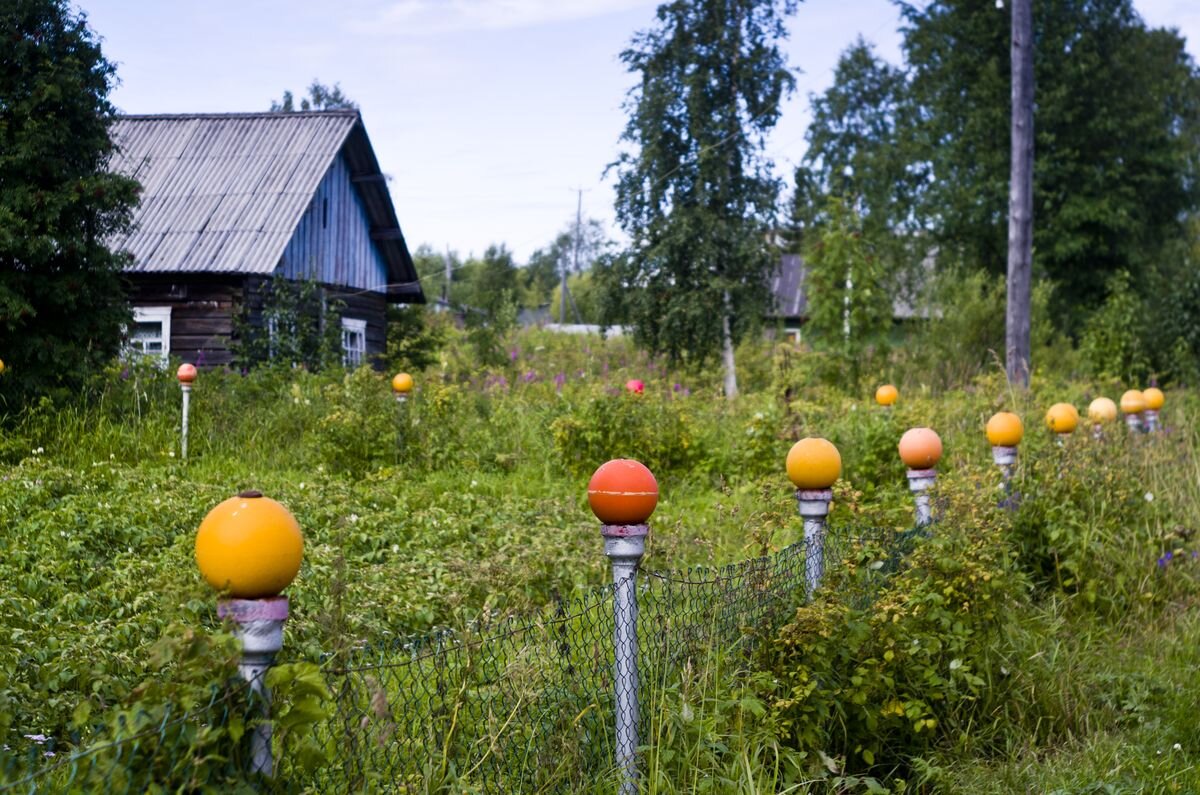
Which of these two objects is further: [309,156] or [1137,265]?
[1137,265]

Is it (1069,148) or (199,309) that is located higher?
(1069,148)

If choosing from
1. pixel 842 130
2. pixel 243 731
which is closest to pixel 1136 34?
pixel 842 130

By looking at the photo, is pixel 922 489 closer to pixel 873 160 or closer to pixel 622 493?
pixel 622 493

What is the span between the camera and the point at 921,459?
475 cm

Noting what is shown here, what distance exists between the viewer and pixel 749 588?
352 cm

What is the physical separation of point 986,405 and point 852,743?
6301mm

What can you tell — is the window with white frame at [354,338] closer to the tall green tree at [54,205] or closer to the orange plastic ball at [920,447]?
the tall green tree at [54,205]

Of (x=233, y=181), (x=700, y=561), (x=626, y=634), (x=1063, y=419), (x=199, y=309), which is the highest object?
(x=233, y=181)

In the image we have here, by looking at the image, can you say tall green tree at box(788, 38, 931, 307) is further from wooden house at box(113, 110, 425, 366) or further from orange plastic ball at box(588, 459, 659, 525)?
orange plastic ball at box(588, 459, 659, 525)

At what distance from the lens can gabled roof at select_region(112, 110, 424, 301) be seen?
14289 mm

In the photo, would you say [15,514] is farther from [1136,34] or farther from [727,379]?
[1136,34]

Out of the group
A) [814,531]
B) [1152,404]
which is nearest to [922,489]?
[814,531]

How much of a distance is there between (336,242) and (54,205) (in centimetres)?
706

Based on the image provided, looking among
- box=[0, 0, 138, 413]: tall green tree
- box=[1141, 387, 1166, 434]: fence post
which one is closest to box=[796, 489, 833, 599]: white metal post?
box=[1141, 387, 1166, 434]: fence post
